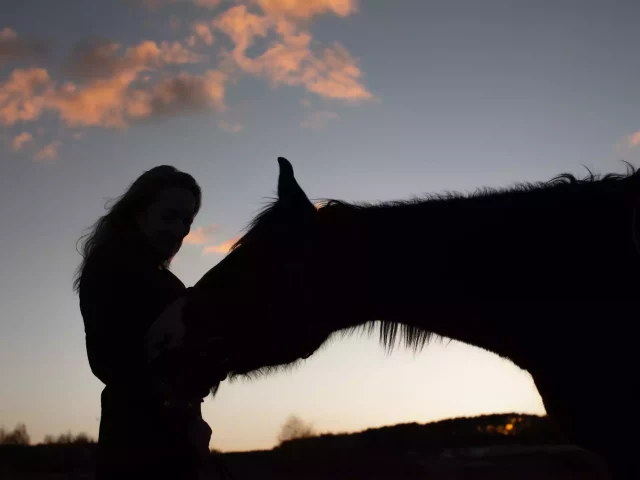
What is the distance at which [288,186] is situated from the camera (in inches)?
102

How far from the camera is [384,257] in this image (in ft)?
8.45

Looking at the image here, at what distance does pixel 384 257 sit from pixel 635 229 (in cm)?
103

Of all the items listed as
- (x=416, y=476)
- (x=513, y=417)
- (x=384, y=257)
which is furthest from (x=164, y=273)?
(x=416, y=476)

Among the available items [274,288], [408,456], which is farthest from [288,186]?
[408,456]

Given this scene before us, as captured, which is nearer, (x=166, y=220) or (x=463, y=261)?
(x=463, y=261)

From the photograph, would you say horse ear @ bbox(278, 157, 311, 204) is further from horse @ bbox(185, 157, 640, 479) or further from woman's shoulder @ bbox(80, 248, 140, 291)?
woman's shoulder @ bbox(80, 248, 140, 291)

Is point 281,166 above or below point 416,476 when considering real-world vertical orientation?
above

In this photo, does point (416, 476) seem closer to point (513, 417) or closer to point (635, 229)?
point (513, 417)

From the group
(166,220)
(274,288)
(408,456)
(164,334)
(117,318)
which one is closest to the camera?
(164,334)

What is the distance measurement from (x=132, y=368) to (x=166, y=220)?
30.3 inches

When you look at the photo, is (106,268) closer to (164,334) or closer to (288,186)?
(164,334)

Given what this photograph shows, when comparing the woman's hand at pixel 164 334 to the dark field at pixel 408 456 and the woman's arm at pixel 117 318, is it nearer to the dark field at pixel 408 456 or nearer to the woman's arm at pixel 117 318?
the woman's arm at pixel 117 318

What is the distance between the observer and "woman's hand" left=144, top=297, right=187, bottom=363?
2.25m

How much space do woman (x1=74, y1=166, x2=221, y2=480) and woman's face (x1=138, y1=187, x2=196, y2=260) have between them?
150mm
